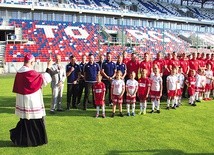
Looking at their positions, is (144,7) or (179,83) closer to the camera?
(179,83)

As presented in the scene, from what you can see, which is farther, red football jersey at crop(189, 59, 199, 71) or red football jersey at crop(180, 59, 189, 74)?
red football jersey at crop(189, 59, 199, 71)

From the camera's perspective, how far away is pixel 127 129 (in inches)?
328

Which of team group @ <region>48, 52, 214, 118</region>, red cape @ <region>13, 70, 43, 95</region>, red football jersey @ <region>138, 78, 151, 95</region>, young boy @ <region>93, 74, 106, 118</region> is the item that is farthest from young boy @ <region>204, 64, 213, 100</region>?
red cape @ <region>13, 70, 43, 95</region>

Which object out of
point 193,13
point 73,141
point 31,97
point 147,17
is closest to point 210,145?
point 73,141

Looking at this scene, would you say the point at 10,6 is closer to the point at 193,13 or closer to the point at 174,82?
the point at 174,82

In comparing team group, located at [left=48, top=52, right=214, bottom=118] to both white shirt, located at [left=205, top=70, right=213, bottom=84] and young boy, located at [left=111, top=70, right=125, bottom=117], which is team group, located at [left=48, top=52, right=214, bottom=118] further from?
white shirt, located at [left=205, top=70, right=213, bottom=84]

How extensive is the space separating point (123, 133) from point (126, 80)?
4200 mm

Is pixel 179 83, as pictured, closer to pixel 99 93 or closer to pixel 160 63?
pixel 160 63

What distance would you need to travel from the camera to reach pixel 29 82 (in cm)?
667

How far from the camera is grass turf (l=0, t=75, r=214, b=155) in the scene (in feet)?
21.8

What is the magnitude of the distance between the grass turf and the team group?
0.61m

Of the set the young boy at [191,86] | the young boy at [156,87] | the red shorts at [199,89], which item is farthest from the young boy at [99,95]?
the red shorts at [199,89]

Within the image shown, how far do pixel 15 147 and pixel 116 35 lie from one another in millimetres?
36994

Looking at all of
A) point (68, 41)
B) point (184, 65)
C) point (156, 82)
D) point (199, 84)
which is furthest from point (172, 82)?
point (68, 41)
